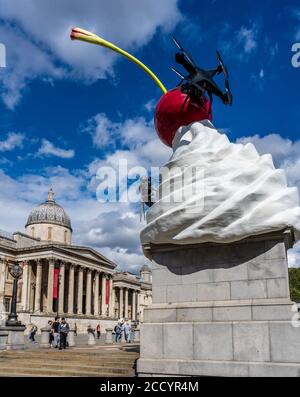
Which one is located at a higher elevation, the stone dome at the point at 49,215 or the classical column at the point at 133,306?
the stone dome at the point at 49,215

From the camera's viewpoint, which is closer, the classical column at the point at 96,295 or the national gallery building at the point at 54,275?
the national gallery building at the point at 54,275

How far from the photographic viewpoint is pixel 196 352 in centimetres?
860

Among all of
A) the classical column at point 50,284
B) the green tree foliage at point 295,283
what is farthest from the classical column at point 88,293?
the green tree foliage at point 295,283

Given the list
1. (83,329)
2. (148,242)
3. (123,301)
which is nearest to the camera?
(148,242)

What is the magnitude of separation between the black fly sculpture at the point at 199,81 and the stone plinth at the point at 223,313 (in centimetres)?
419

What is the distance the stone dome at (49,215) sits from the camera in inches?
3140

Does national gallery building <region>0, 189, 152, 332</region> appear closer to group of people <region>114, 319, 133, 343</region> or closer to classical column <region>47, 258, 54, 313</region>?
classical column <region>47, 258, 54, 313</region>

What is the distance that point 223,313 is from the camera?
8.73 m

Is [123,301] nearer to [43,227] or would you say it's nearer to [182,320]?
[43,227]

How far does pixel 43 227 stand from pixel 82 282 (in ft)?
43.8

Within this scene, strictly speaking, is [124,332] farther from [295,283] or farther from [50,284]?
[295,283]

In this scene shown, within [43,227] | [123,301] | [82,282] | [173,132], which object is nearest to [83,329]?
[82,282]

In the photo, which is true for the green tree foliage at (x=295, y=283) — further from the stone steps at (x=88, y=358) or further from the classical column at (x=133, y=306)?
the stone steps at (x=88, y=358)
